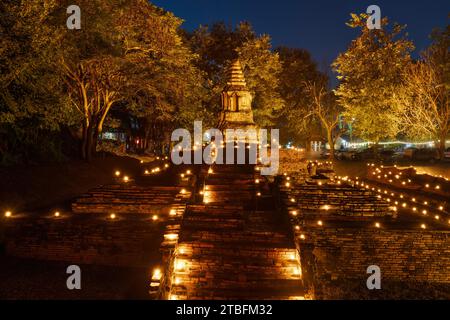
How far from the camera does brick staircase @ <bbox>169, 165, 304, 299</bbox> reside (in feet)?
23.2

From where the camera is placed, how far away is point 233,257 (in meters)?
7.75

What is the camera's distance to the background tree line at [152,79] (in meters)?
11.8

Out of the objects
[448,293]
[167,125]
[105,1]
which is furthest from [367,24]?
[448,293]

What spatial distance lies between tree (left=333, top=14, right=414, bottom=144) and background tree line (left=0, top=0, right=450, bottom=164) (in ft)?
0.23

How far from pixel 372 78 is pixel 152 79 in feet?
52.8

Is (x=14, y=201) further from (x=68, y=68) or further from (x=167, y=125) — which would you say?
(x=167, y=125)

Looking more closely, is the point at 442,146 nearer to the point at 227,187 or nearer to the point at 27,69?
the point at 227,187

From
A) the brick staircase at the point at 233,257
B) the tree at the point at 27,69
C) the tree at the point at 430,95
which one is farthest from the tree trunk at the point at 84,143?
the tree at the point at 430,95

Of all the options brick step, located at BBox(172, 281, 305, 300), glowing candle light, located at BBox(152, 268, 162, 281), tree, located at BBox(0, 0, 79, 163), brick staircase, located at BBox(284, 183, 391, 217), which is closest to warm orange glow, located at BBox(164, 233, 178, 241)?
glowing candle light, located at BBox(152, 268, 162, 281)

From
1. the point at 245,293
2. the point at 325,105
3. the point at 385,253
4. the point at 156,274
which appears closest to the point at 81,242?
the point at 156,274

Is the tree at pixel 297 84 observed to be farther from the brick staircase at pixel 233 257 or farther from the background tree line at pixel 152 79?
the brick staircase at pixel 233 257

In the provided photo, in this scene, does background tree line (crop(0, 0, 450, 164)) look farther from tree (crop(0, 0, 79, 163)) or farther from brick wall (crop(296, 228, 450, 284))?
brick wall (crop(296, 228, 450, 284))

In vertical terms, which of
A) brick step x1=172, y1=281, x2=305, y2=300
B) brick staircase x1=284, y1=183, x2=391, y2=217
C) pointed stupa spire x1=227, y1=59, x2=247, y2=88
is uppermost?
pointed stupa spire x1=227, y1=59, x2=247, y2=88

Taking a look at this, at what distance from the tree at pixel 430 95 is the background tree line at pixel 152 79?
0.07m
